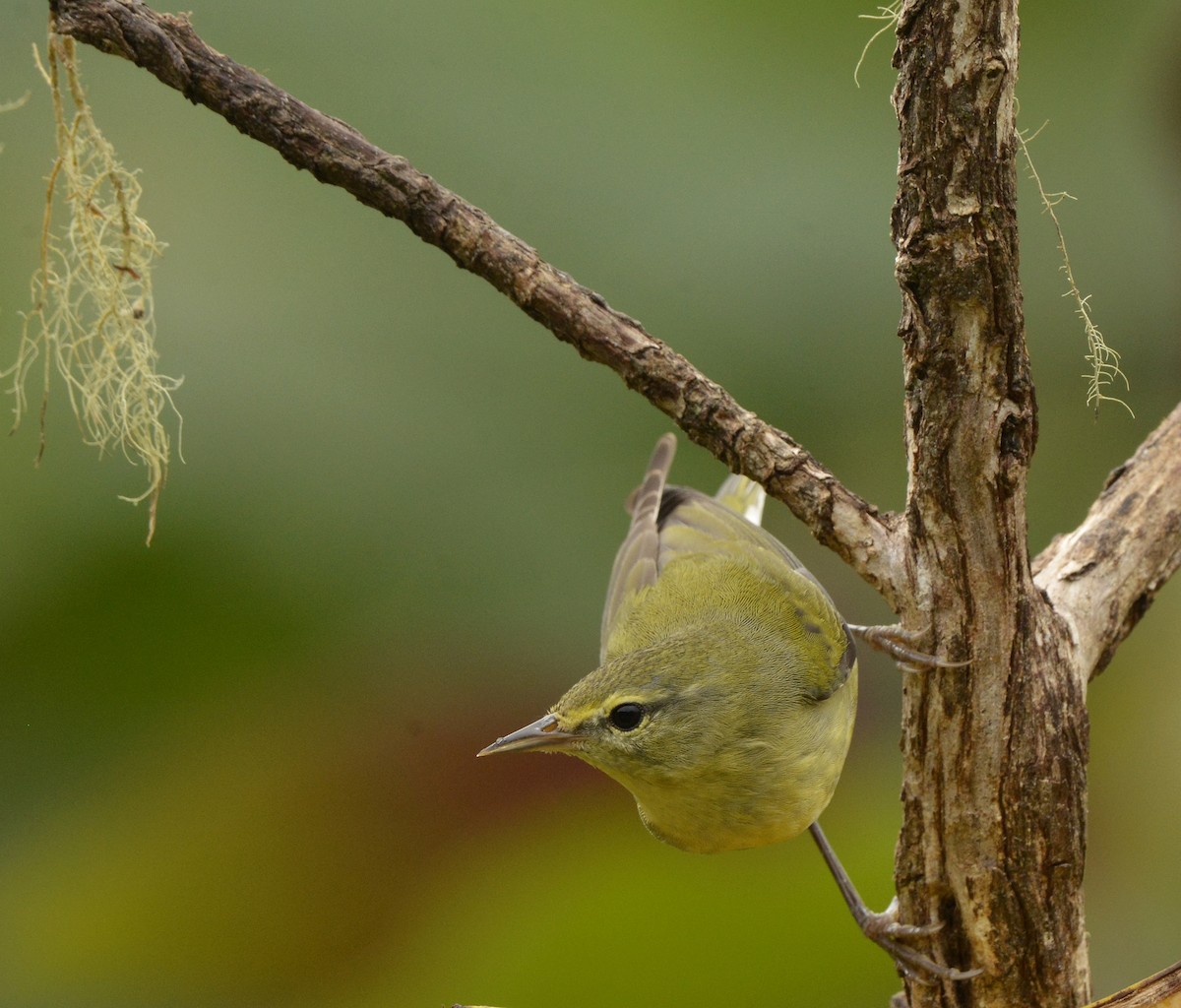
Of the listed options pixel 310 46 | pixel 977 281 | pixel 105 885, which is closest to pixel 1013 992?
pixel 977 281

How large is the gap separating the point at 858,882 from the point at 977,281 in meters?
1.67

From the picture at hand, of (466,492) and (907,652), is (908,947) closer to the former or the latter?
(907,652)

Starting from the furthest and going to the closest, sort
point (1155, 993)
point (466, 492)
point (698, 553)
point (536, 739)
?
1. point (466, 492)
2. point (698, 553)
3. point (536, 739)
4. point (1155, 993)

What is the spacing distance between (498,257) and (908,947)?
130cm

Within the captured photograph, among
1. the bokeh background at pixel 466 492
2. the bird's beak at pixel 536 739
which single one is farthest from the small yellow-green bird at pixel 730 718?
the bokeh background at pixel 466 492

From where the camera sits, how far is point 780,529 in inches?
150

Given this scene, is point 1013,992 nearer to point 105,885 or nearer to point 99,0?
point 99,0

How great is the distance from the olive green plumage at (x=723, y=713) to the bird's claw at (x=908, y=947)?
21cm

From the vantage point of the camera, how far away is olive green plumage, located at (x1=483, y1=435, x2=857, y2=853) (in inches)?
76.3

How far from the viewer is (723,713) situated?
2.00 m

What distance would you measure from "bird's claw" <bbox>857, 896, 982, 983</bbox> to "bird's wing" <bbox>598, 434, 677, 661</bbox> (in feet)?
2.54

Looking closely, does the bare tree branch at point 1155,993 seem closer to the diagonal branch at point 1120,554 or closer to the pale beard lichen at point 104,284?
the diagonal branch at point 1120,554

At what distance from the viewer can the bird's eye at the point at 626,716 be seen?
6.31 feet

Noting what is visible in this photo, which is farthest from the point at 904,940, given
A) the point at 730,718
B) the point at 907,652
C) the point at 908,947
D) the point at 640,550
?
the point at 640,550
